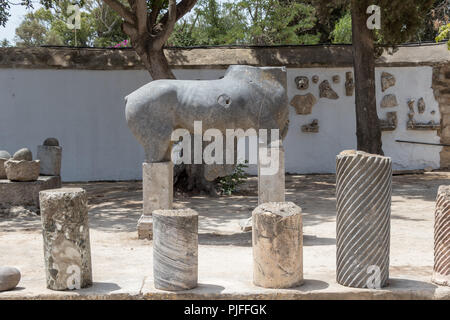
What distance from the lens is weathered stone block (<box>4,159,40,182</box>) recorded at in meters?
8.70

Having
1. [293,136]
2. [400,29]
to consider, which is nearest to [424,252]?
[400,29]

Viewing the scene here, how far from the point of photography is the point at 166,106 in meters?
6.93

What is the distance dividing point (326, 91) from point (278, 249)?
862 cm

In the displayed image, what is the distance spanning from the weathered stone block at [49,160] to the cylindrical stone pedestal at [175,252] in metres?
5.45

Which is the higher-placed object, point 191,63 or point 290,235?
point 191,63

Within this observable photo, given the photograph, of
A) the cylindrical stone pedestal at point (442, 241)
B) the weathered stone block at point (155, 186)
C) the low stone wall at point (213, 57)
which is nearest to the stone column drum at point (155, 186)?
the weathered stone block at point (155, 186)

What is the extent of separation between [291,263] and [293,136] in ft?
27.3

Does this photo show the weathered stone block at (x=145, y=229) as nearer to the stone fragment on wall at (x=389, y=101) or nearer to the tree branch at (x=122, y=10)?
the tree branch at (x=122, y=10)

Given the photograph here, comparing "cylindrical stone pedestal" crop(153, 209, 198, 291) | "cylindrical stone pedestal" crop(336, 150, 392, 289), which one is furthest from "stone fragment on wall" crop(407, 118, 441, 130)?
"cylindrical stone pedestal" crop(153, 209, 198, 291)

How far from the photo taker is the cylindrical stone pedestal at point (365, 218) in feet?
15.3

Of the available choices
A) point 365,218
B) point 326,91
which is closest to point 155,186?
point 365,218

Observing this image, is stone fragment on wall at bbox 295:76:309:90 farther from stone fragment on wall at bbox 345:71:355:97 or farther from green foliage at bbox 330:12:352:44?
green foliage at bbox 330:12:352:44

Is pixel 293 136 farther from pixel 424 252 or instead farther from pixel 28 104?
pixel 424 252

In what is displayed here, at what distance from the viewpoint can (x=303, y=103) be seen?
12758mm
